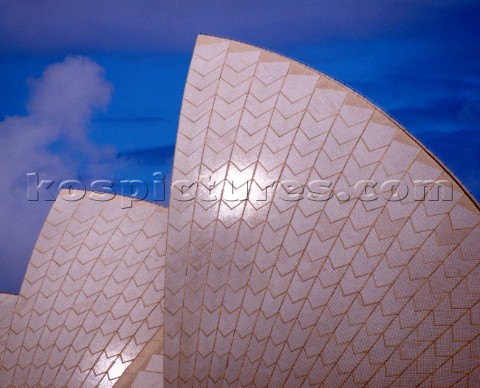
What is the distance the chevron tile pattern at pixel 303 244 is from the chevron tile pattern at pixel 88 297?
1.37 metres

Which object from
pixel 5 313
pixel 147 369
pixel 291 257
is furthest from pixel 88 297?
pixel 291 257

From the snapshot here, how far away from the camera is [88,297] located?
563 inches

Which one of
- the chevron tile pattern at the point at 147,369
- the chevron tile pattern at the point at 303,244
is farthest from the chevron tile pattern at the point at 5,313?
the chevron tile pattern at the point at 303,244

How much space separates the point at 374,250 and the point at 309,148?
225 centimetres

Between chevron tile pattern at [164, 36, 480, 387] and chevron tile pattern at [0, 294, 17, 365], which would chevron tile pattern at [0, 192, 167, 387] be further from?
chevron tile pattern at [164, 36, 480, 387]

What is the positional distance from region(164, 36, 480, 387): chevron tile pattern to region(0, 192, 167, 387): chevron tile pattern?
4.48 feet

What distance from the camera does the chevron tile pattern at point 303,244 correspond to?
11320mm

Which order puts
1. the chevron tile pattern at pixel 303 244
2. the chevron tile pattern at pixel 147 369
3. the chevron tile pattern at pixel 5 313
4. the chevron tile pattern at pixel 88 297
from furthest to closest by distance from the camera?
1. the chevron tile pattern at pixel 5 313
2. the chevron tile pattern at pixel 88 297
3. the chevron tile pattern at pixel 147 369
4. the chevron tile pattern at pixel 303 244

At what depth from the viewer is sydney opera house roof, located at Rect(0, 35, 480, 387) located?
37.2 ft

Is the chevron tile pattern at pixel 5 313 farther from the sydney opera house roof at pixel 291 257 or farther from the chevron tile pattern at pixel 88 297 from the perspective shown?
the sydney opera house roof at pixel 291 257

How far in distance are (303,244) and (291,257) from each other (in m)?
0.35

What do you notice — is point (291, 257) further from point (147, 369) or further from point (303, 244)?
point (147, 369)

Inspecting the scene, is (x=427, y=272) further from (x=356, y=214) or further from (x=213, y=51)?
(x=213, y=51)

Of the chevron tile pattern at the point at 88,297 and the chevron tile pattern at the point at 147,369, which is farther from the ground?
the chevron tile pattern at the point at 88,297
